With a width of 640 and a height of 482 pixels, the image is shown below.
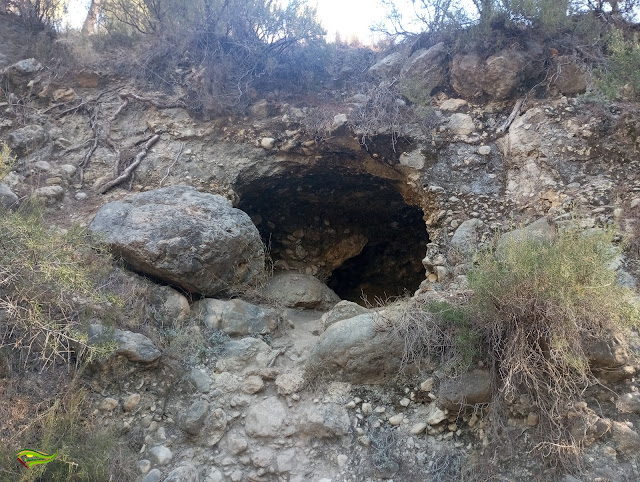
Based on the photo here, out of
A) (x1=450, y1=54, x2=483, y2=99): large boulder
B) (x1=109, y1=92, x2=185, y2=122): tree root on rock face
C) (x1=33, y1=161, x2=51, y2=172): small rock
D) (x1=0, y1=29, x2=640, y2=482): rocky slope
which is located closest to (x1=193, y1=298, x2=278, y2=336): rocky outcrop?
(x1=0, y1=29, x2=640, y2=482): rocky slope

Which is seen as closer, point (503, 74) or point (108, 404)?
point (108, 404)

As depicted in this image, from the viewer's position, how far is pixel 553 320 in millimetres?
2889

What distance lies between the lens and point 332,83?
626 centimetres

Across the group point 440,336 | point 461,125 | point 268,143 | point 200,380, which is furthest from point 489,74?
point 200,380

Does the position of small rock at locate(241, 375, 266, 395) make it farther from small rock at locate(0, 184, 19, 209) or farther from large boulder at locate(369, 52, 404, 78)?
large boulder at locate(369, 52, 404, 78)

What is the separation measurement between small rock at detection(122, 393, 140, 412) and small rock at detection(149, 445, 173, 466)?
1.00ft

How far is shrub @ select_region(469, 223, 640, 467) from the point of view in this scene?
2838mm

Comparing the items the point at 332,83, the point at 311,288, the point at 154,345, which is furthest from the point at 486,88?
the point at 154,345

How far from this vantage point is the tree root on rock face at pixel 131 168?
17.0ft

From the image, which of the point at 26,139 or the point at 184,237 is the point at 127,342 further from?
the point at 26,139

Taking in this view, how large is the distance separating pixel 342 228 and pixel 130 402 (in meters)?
4.43

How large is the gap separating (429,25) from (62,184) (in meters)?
4.39

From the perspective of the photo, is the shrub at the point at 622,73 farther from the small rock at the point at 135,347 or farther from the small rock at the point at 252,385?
the small rock at the point at 135,347

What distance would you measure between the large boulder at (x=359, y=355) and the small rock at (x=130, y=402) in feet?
3.73
